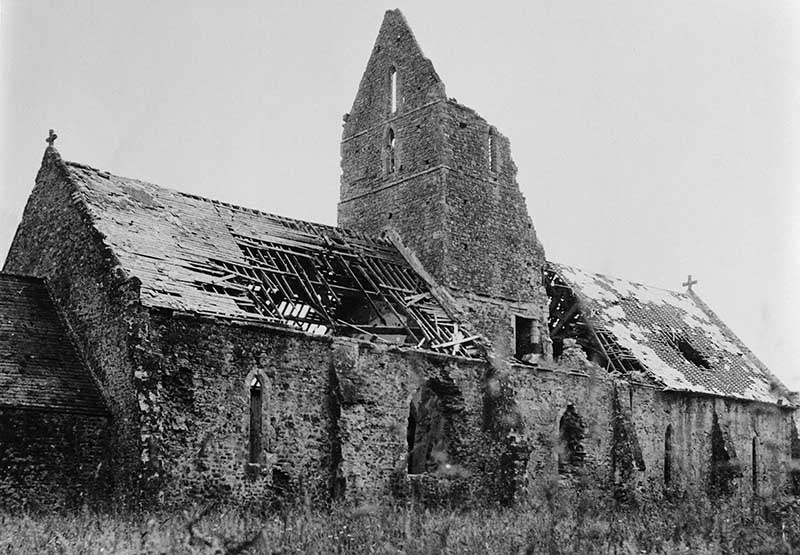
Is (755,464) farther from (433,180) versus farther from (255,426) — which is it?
(255,426)

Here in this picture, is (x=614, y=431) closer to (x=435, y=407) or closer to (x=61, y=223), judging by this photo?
(x=435, y=407)

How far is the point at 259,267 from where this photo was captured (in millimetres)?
27672

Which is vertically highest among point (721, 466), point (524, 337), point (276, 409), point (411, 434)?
point (524, 337)

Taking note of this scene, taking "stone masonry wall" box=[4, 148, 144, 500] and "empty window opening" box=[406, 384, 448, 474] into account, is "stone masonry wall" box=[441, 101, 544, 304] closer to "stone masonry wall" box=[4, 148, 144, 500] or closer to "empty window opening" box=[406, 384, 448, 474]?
"empty window opening" box=[406, 384, 448, 474]

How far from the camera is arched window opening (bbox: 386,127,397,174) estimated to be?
3550cm

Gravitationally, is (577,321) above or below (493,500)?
above

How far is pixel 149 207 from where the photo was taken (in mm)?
27922

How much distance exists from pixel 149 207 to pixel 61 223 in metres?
2.12

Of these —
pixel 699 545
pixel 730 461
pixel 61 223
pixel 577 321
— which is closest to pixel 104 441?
pixel 61 223

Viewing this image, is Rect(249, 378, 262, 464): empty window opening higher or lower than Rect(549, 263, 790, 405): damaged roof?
lower

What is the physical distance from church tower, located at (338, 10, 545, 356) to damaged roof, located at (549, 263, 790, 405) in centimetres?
389

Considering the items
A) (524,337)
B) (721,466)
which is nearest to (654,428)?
(721,466)

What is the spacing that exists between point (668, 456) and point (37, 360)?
65.0 feet

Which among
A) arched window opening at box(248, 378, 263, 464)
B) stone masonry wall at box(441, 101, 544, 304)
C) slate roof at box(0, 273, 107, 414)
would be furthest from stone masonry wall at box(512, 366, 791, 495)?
slate roof at box(0, 273, 107, 414)
